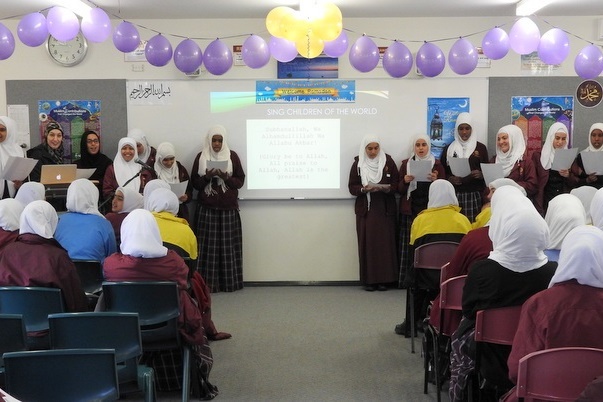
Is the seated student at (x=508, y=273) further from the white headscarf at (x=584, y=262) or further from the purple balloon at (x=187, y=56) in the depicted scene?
the purple balloon at (x=187, y=56)

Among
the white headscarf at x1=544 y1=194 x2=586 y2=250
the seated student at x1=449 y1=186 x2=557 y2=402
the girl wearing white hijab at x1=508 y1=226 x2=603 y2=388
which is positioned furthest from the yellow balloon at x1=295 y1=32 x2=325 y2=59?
the girl wearing white hijab at x1=508 y1=226 x2=603 y2=388

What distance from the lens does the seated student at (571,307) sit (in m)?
2.32

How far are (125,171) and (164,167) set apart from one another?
0.45 metres

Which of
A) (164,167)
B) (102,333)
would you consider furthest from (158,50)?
(102,333)

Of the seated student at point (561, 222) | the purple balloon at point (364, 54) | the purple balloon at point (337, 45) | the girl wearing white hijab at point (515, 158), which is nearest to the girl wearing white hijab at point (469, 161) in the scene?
the girl wearing white hijab at point (515, 158)

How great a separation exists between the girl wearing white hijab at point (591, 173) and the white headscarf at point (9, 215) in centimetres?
514

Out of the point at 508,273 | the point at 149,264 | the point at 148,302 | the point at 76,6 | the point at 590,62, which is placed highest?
the point at 76,6

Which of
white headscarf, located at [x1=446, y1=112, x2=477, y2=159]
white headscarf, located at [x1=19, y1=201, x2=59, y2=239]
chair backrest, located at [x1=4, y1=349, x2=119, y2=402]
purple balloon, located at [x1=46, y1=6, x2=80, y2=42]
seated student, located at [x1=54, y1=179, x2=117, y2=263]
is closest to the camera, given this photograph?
chair backrest, located at [x1=4, y1=349, x2=119, y2=402]

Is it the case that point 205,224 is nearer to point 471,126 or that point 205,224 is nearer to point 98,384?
point 471,126

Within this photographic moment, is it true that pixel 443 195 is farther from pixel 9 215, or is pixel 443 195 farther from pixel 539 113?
pixel 9 215

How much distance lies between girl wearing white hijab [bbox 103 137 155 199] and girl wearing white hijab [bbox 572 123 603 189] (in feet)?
14.0

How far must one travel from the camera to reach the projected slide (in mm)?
7195

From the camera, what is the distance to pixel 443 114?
7.14 m

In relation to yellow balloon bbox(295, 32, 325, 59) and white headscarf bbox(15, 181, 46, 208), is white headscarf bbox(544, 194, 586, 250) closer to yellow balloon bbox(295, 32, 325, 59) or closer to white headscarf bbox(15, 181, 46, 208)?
yellow balloon bbox(295, 32, 325, 59)
